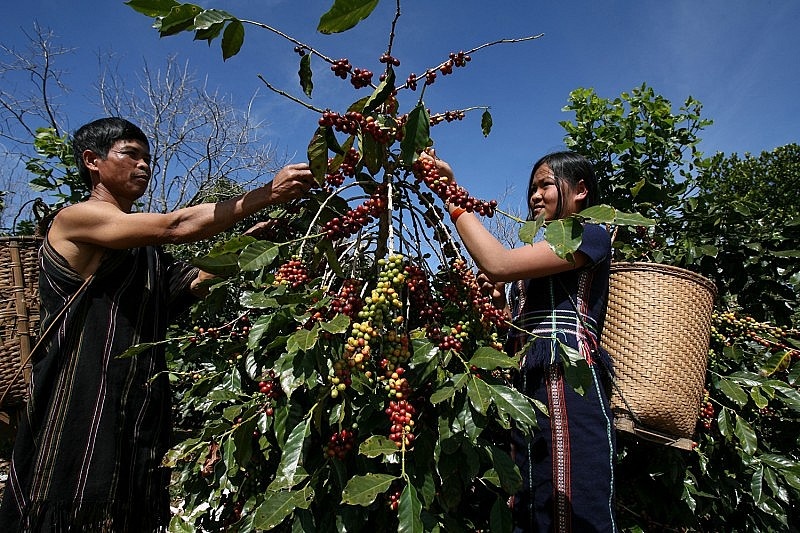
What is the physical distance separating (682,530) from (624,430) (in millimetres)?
1111

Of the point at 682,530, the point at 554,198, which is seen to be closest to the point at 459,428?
the point at 554,198

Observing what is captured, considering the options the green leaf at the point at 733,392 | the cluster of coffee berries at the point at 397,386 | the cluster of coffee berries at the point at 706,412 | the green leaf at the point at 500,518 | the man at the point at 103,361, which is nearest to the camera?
the cluster of coffee berries at the point at 397,386

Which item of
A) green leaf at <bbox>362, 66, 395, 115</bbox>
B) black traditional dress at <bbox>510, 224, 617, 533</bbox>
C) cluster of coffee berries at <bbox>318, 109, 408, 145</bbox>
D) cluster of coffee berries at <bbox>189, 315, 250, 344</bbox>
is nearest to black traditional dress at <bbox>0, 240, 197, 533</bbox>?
cluster of coffee berries at <bbox>189, 315, 250, 344</bbox>

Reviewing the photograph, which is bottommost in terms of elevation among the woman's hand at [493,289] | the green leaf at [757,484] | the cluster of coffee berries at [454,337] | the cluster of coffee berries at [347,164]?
the green leaf at [757,484]

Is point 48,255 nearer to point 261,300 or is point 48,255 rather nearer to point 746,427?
point 261,300

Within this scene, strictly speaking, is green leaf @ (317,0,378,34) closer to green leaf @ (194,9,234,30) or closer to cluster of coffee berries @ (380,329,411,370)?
green leaf @ (194,9,234,30)

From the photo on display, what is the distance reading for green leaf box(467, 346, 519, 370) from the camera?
1.12 meters

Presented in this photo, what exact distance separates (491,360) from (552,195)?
0.70 metres

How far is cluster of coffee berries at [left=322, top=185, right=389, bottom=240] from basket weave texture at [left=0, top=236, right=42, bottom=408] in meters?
1.11

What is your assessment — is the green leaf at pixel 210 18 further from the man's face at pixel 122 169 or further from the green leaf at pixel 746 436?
the green leaf at pixel 746 436

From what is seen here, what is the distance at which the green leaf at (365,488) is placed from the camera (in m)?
1.02

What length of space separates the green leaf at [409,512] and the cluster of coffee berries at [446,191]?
0.69 meters

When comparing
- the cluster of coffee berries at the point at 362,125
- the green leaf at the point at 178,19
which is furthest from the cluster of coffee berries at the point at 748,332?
the green leaf at the point at 178,19

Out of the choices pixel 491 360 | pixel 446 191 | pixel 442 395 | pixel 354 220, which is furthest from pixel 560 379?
pixel 354 220
